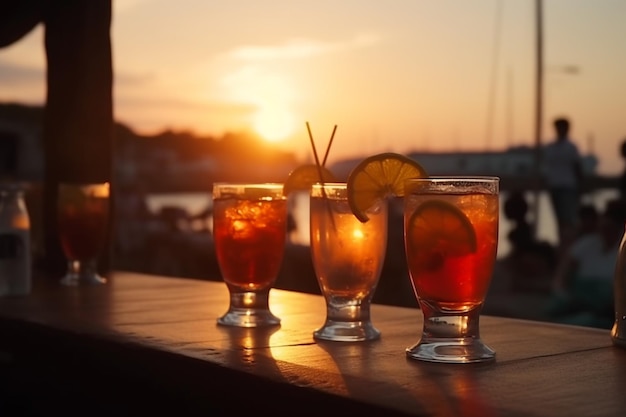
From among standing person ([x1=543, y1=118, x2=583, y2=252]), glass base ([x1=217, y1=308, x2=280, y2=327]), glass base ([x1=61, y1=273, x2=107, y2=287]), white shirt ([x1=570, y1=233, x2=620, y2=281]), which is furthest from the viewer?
standing person ([x1=543, y1=118, x2=583, y2=252])

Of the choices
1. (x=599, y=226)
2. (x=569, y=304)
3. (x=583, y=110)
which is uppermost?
(x=583, y=110)

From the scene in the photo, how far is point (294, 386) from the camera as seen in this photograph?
1178mm

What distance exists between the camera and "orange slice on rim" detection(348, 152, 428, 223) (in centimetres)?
143

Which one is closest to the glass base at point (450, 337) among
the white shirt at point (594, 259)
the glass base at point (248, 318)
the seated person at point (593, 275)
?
the glass base at point (248, 318)

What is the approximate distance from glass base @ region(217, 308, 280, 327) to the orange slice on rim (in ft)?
1.11

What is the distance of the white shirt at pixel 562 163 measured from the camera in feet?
30.4

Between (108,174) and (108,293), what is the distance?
2.83 feet

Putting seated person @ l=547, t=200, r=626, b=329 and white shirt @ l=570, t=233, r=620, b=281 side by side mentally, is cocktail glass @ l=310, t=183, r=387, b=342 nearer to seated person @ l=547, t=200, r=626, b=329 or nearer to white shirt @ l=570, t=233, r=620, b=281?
seated person @ l=547, t=200, r=626, b=329

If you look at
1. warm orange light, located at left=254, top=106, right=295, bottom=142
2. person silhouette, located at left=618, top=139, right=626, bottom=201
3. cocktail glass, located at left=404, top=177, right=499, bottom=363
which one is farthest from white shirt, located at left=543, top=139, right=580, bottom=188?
cocktail glass, located at left=404, top=177, right=499, bottom=363

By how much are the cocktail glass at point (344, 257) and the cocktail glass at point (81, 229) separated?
1.18m

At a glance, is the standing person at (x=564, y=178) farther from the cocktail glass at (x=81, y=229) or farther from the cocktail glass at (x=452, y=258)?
the cocktail glass at (x=452, y=258)

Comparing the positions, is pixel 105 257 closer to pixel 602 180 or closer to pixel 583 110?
pixel 602 180

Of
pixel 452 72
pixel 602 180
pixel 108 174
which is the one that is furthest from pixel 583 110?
pixel 108 174

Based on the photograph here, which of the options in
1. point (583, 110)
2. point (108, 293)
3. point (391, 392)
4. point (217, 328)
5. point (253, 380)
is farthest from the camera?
point (583, 110)
